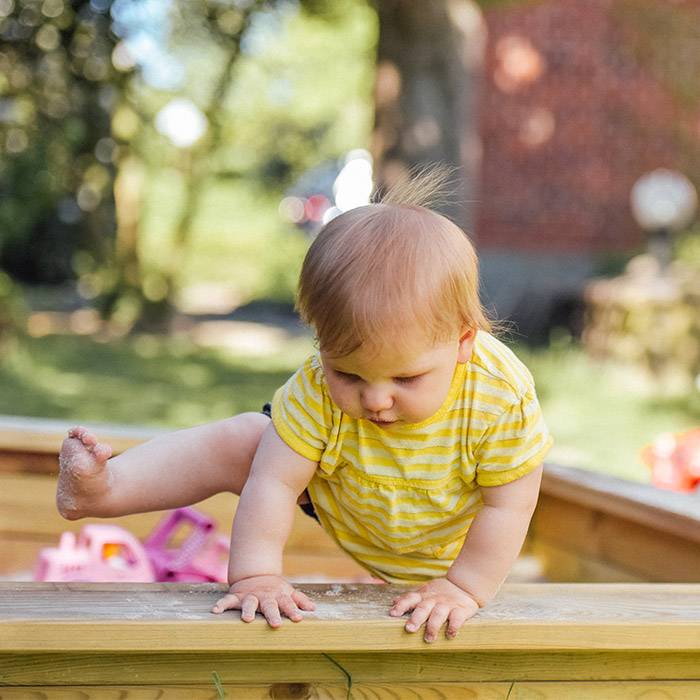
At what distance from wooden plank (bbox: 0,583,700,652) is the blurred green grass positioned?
3.31m

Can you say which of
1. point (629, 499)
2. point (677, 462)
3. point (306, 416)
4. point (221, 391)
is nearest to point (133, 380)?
point (221, 391)

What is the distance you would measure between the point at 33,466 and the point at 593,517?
56.8 inches

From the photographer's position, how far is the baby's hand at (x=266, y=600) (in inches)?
56.9

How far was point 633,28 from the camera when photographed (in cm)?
970

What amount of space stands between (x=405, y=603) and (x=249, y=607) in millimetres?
212

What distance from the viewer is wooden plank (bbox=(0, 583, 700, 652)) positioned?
136 cm

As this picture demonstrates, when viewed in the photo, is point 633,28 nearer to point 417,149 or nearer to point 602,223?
point 602,223

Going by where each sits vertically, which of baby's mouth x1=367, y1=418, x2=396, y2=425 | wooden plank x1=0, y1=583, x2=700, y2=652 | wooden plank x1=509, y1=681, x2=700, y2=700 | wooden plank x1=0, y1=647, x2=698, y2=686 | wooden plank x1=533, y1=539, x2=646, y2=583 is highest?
baby's mouth x1=367, y1=418, x2=396, y2=425

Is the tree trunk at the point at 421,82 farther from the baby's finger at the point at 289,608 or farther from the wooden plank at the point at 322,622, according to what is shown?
the baby's finger at the point at 289,608

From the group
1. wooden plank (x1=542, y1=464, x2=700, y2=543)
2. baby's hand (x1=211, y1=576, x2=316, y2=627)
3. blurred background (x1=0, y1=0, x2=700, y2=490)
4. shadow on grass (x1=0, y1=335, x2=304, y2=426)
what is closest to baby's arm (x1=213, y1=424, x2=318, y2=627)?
baby's hand (x1=211, y1=576, x2=316, y2=627)

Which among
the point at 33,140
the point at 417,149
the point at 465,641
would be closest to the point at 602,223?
the point at 417,149

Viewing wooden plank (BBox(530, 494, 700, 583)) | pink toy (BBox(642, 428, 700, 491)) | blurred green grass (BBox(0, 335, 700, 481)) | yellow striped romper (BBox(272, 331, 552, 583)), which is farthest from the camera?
blurred green grass (BBox(0, 335, 700, 481))

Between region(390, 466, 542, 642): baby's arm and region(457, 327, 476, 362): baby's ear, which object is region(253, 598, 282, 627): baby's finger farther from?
region(457, 327, 476, 362): baby's ear

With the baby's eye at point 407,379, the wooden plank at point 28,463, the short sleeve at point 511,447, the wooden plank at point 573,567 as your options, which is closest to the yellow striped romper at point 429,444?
the short sleeve at point 511,447
